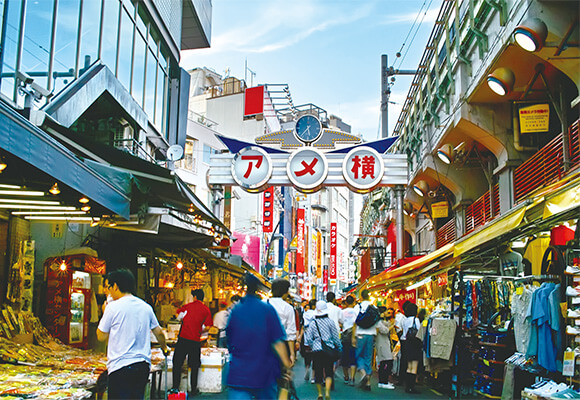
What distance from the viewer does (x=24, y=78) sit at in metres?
11.2

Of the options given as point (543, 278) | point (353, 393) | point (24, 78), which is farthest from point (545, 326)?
point (24, 78)

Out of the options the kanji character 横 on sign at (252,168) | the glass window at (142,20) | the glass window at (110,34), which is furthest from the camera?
the kanji character 横 on sign at (252,168)

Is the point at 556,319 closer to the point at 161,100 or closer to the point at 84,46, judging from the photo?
the point at 84,46

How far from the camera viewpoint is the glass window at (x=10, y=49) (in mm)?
10609

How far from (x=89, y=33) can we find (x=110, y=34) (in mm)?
1470

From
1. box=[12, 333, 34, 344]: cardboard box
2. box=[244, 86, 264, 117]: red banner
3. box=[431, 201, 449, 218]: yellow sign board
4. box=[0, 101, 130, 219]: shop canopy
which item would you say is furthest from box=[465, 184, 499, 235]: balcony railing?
box=[244, 86, 264, 117]: red banner

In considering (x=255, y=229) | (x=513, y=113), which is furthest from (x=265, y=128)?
(x=513, y=113)

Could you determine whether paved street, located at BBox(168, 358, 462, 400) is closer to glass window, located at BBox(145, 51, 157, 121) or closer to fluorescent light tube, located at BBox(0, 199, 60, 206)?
fluorescent light tube, located at BBox(0, 199, 60, 206)

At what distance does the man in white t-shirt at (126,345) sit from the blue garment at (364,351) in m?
7.05

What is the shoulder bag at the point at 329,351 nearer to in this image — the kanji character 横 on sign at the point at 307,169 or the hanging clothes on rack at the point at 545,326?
A: the hanging clothes on rack at the point at 545,326

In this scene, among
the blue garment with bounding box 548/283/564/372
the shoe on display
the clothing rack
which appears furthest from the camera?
the clothing rack

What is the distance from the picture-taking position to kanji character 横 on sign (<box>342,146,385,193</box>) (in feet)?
68.5

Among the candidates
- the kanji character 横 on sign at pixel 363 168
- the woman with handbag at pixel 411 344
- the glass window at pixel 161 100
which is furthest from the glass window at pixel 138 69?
the woman with handbag at pixel 411 344

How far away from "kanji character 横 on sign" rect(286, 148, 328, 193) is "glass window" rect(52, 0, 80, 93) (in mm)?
9243
